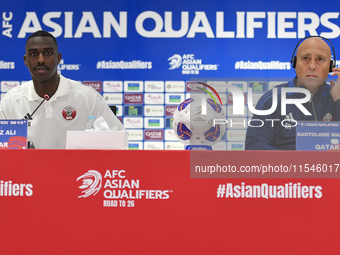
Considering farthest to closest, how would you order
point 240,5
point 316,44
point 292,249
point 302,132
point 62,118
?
1. point 240,5
2. point 62,118
3. point 316,44
4. point 302,132
5. point 292,249

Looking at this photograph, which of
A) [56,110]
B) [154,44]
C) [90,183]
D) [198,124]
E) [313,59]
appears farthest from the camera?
[154,44]

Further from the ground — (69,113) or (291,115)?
(69,113)

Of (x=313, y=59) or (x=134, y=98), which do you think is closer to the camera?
(x=313, y=59)

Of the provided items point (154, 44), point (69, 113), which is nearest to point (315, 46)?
point (69, 113)

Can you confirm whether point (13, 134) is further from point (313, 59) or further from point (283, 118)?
point (313, 59)

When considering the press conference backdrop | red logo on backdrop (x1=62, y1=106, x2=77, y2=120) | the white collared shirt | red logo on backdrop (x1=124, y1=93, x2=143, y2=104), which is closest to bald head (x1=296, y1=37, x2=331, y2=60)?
the white collared shirt

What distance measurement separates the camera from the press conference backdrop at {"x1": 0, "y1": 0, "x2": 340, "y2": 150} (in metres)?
4.03

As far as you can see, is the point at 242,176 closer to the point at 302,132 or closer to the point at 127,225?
the point at 302,132

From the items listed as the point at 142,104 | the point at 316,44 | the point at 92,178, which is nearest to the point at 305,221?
the point at 92,178

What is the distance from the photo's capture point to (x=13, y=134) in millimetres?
1504

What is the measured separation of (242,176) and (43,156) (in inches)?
29.2

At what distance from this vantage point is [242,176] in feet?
4.13

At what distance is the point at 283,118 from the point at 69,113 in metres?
1.56

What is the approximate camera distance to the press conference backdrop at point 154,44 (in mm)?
4031
